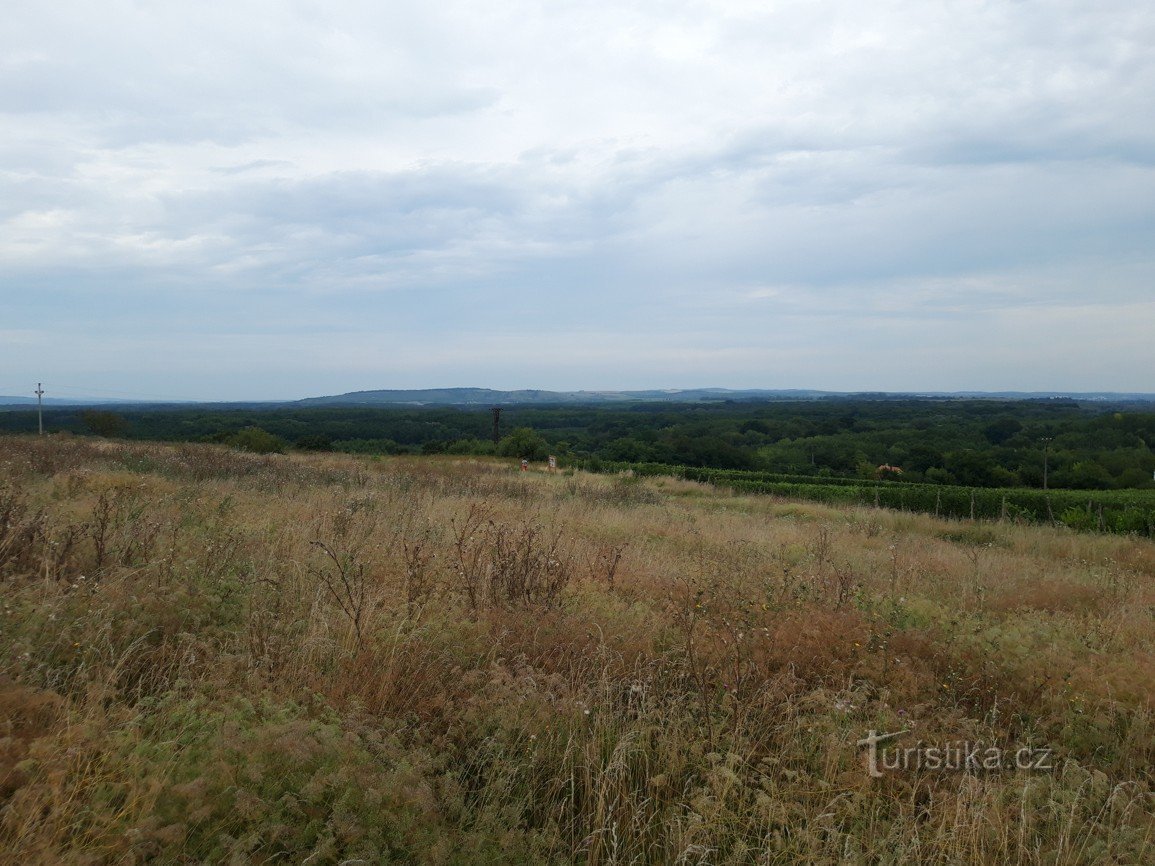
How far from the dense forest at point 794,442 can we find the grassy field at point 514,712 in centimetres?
3920

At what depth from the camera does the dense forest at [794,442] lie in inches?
2169

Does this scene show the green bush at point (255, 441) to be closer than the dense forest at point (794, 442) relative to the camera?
Yes

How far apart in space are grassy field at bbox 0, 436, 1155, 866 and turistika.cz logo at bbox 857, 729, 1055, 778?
0.13 ft

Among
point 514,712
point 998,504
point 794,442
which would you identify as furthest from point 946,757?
point 794,442

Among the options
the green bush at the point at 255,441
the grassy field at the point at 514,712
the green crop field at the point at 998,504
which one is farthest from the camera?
the green bush at the point at 255,441

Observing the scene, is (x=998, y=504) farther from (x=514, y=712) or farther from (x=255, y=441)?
(x=255, y=441)

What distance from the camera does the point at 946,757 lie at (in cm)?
391

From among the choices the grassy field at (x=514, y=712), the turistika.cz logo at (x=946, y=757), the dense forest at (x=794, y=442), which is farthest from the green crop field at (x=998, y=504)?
the turistika.cz logo at (x=946, y=757)

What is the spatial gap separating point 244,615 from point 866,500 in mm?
32296

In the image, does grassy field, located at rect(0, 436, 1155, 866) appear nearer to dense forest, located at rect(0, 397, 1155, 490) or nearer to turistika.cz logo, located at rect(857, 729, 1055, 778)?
turistika.cz logo, located at rect(857, 729, 1055, 778)

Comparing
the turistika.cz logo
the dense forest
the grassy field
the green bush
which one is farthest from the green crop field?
the green bush

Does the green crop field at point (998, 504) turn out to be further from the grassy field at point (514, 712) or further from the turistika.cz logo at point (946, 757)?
the turistika.cz logo at point (946, 757)

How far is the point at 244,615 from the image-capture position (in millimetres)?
4629

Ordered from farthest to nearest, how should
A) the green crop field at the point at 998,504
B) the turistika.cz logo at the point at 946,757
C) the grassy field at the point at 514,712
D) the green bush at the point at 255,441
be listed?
1. the green bush at the point at 255,441
2. the green crop field at the point at 998,504
3. the turistika.cz logo at the point at 946,757
4. the grassy field at the point at 514,712
